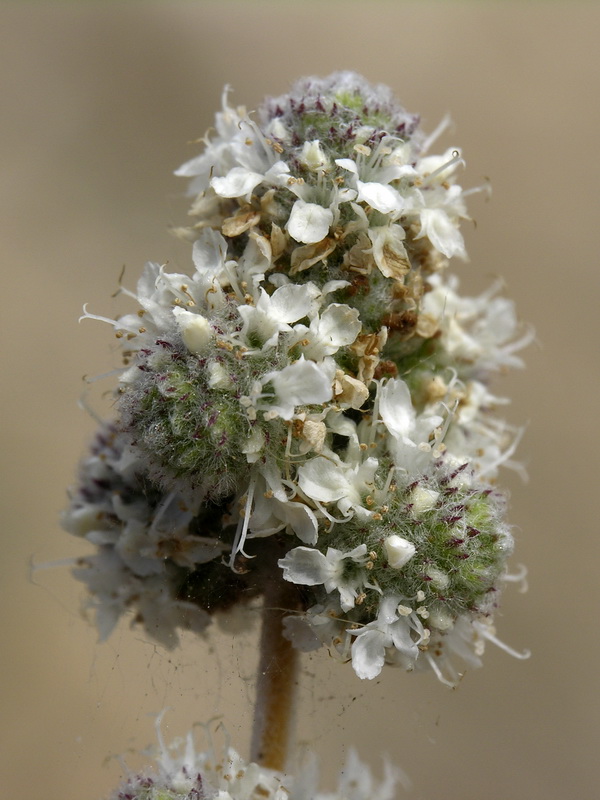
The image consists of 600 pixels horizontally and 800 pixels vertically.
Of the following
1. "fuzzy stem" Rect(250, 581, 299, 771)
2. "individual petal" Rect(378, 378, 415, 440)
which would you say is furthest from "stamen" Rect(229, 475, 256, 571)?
"individual petal" Rect(378, 378, 415, 440)

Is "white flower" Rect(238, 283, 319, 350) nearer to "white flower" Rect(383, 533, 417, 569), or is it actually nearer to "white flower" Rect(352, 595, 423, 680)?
"white flower" Rect(383, 533, 417, 569)

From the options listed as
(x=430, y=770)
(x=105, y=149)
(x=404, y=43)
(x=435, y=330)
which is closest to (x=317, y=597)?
(x=435, y=330)

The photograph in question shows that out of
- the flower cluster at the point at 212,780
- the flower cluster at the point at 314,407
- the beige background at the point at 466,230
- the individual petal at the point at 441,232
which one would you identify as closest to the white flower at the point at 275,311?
the flower cluster at the point at 314,407

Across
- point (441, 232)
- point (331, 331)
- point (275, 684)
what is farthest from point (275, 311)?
point (275, 684)

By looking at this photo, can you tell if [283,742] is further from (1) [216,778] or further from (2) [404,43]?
(2) [404,43]

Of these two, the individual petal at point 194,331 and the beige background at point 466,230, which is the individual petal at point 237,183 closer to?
the individual petal at point 194,331

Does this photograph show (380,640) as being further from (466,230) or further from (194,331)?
(466,230)
